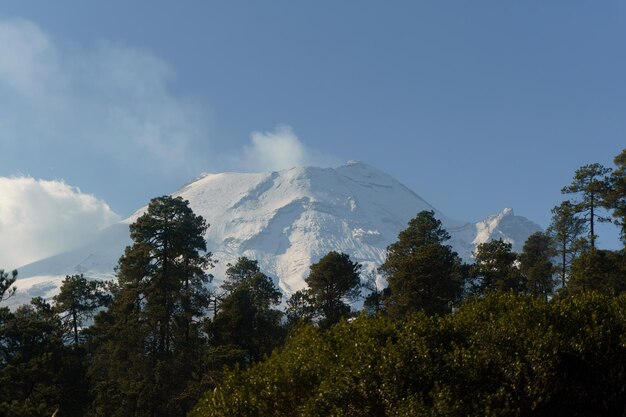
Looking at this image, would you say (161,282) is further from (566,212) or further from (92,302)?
(566,212)

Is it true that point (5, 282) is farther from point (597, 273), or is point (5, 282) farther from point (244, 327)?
point (597, 273)

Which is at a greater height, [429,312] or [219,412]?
[429,312]

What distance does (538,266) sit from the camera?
55.2 meters

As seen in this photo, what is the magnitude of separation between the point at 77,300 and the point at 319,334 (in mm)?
31217

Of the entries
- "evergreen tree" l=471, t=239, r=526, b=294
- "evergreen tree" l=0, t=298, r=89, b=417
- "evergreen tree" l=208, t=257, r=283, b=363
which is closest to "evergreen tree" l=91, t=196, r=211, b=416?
"evergreen tree" l=208, t=257, r=283, b=363

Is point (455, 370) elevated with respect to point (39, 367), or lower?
elevated

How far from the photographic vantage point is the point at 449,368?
50.3ft

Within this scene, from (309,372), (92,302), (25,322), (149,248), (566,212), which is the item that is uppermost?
(566,212)

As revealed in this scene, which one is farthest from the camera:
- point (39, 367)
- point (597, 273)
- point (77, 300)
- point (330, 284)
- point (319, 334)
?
point (330, 284)

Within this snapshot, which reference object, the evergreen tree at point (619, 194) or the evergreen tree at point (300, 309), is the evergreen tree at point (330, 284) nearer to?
the evergreen tree at point (300, 309)

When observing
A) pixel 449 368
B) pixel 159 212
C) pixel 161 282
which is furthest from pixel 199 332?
pixel 449 368

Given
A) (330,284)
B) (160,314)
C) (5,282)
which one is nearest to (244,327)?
(160,314)

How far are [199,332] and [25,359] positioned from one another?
643 inches

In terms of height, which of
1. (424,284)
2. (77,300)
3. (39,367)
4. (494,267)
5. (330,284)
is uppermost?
(494,267)
